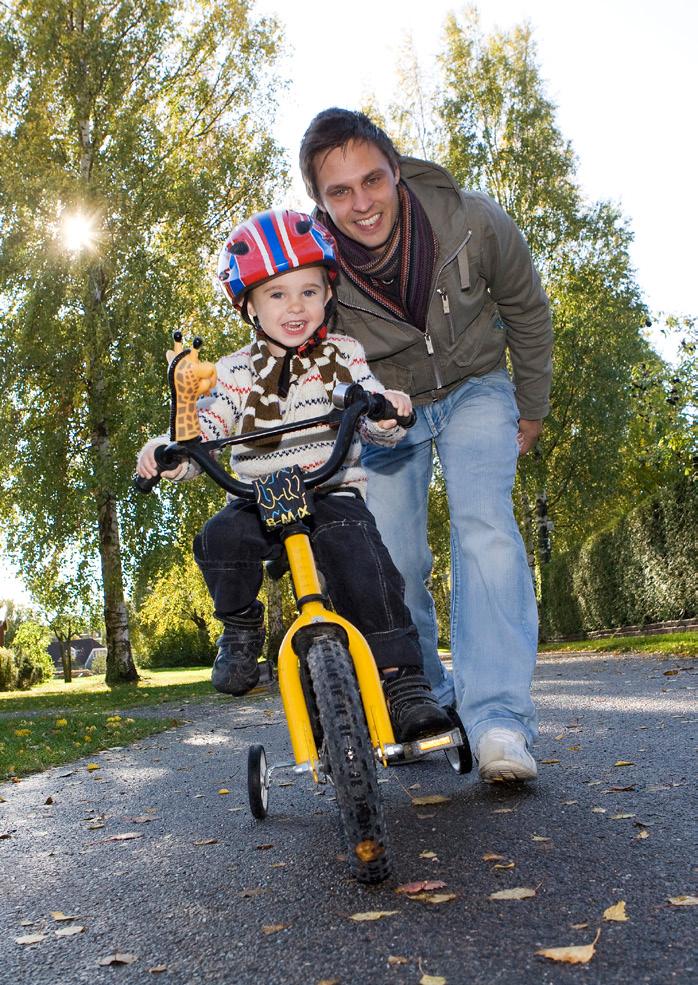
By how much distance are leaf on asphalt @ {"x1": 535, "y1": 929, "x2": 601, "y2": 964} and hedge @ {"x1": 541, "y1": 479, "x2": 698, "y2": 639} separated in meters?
14.3

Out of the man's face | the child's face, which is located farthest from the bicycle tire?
the man's face

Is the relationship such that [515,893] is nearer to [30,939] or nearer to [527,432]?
[30,939]

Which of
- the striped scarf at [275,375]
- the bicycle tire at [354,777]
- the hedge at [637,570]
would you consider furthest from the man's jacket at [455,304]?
the hedge at [637,570]

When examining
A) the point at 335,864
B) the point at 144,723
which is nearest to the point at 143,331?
the point at 144,723

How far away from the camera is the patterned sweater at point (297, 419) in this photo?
3449 millimetres

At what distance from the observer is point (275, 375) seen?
11.8 feet

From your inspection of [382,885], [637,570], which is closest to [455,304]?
[382,885]

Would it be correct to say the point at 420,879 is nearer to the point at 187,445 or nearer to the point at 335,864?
the point at 335,864

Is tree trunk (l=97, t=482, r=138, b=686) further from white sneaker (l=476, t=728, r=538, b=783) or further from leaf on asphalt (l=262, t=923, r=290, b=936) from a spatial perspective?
leaf on asphalt (l=262, t=923, r=290, b=936)

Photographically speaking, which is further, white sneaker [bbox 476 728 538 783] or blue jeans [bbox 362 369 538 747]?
blue jeans [bbox 362 369 538 747]

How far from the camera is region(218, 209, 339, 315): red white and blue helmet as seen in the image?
350 centimetres

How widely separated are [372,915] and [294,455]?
1547 mm

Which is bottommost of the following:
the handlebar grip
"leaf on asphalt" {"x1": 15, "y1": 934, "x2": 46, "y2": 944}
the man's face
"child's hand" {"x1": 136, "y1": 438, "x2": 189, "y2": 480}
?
"leaf on asphalt" {"x1": 15, "y1": 934, "x2": 46, "y2": 944}

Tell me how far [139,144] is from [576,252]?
42.5ft
